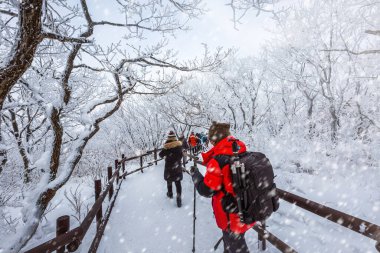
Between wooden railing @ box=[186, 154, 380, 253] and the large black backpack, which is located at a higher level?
the large black backpack

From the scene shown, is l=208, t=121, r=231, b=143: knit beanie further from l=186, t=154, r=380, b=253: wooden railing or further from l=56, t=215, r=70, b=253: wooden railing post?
l=56, t=215, r=70, b=253: wooden railing post

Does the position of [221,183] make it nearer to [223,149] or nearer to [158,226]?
[223,149]

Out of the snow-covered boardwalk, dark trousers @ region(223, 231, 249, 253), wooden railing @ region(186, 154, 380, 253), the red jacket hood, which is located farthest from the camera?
the snow-covered boardwalk

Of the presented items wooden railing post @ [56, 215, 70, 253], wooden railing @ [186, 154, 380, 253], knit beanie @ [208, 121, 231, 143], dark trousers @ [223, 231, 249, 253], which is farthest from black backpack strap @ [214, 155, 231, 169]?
wooden railing post @ [56, 215, 70, 253]

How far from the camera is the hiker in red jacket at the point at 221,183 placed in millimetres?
2389

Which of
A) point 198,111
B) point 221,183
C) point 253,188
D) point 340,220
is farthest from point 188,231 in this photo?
point 198,111

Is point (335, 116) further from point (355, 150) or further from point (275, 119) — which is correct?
point (275, 119)

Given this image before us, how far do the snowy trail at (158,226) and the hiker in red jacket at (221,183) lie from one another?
1.45m

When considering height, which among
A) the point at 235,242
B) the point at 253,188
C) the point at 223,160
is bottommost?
the point at 235,242

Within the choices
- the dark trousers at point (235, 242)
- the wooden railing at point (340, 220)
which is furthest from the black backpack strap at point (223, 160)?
the wooden railing at point (340, 220)

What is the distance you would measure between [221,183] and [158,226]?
336 cm

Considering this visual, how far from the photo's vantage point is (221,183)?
2.42 m

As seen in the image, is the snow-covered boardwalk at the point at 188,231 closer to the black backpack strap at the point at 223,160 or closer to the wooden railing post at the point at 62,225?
the wooden railing post at the point at 62,225

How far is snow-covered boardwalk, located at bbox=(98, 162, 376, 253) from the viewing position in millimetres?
4191
